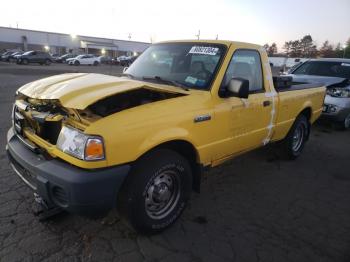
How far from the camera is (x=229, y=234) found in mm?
3014

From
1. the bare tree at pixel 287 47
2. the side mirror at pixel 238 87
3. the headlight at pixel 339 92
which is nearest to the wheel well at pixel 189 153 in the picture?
the side mirror at pixel 238 87

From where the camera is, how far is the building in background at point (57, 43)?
63144 mm

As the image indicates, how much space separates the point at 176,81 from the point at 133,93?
0.56m

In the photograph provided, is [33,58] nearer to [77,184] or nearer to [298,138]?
[298,138]

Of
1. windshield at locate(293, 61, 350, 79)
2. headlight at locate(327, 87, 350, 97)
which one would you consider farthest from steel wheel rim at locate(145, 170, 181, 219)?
windshield at locate(293, 61, 350, 79)

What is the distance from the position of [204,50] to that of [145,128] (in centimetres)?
152

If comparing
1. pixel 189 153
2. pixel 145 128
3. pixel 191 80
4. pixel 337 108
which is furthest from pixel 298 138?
pixel 145 128

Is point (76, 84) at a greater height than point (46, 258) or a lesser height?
greater

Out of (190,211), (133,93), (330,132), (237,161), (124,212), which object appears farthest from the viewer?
(330,132)

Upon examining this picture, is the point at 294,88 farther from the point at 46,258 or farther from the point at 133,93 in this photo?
the point at 46,258

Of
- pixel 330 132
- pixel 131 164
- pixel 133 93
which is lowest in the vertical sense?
pixel 330 132

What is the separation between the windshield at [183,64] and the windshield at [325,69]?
6.21 meters

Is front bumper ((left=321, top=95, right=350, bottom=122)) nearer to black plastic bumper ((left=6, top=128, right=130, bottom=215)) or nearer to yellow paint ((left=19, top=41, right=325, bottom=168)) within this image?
yellow paint ((left=19, top=41, right=325, bottom=168))

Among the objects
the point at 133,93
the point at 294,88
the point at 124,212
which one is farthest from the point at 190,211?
the point at 294,88
